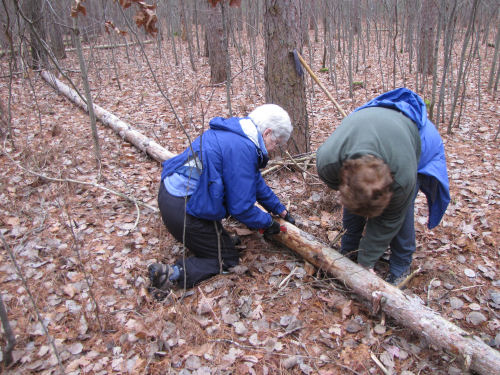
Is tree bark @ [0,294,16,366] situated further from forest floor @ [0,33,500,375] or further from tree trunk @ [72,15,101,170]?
tree trunk @ [72,15,101,170]

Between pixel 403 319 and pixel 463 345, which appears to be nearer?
pixel 463 345

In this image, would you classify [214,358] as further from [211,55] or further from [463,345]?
[211,55]

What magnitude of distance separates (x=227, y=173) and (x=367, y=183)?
109cm

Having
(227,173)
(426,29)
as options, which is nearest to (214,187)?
(227,173)

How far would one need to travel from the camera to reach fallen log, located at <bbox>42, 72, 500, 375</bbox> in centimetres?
186

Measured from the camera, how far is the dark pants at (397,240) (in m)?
2.46

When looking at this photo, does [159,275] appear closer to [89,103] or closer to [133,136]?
[89,103]

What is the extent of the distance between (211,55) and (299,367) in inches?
282

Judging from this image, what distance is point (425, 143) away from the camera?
2.18 meters

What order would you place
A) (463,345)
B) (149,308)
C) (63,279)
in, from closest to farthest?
1. (463,345)
2. (149,308)
3. (63,279)

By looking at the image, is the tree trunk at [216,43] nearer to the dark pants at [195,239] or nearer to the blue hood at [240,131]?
the blue hood at [240,131]

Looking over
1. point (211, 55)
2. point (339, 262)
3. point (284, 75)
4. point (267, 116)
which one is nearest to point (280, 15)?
point (284, 75)

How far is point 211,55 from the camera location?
25.3 feet

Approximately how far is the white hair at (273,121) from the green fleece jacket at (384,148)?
0.50 meters
